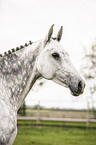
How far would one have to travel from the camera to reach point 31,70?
2162 millimetres

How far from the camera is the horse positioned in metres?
1.97

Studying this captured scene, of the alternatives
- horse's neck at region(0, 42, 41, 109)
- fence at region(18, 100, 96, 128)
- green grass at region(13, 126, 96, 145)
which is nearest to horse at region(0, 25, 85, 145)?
horse's neck at region(0, 42, 41, 109)

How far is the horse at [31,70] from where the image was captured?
6.46 ft

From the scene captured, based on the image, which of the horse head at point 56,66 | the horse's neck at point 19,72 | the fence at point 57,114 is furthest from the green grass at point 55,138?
the horse head at point 56,66

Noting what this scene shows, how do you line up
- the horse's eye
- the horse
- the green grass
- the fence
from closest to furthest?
1. the horse
2. the horse's eye
3. the green grass
4. the fence

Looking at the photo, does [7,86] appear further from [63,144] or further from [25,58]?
[63,144]

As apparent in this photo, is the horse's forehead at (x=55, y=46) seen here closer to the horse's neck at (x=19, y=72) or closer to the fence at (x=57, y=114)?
the horse's neck at (x=19, y=72)

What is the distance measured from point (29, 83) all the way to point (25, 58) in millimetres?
317

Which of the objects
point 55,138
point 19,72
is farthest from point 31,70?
point 55,138

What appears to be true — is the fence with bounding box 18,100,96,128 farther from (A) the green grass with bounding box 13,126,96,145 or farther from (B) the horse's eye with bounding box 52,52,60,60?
(B) the horse's eye with bounding box 52,52,60,60

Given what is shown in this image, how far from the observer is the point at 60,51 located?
2105 mm

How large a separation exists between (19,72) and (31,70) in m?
0.15

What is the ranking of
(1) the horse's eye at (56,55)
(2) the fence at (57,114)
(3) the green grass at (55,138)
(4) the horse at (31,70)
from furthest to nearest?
(2) the fence at (57,114)
(3) the green grass at (55,138)
(1) the horse's eye at (56,55)
(4) the horse at (31,70)

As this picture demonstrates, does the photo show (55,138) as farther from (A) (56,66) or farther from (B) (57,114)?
(A) (56,66)
